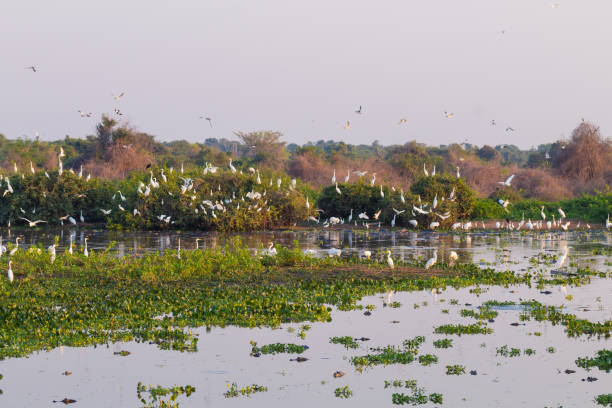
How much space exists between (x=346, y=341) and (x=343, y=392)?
2.08 meters

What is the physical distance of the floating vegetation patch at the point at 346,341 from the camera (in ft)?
33.7

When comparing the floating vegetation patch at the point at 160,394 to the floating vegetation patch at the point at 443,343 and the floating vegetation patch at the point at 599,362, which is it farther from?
the floating vegetation patch at the point at 599,362

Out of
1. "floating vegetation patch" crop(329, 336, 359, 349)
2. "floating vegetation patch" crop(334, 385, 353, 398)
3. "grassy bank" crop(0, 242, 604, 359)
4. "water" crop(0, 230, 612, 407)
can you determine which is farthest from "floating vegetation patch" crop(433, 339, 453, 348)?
"floating vegetation patch" crop(334, 385, 353, 398)

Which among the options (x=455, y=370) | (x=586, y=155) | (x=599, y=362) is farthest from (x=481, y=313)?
(x=586, y=155)

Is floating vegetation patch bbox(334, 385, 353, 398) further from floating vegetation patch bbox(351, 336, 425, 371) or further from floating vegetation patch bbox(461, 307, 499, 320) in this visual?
floating vegetation patch bbox(461, 307, 499, 320)

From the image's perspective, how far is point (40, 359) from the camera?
31.2ft

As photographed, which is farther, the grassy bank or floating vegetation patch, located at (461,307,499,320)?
floating vegetation patch, located at (461,307,499,320)

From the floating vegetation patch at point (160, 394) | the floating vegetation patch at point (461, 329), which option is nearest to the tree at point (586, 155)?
the floating vegetation patch at point (461, 329)

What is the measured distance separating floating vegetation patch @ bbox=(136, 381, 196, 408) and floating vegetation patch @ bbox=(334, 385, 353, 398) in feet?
5.03

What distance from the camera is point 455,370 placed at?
9.06 m

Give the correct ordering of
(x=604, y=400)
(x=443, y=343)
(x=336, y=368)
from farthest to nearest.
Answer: (x=443, y=343) < (x=336, y=368) < (x=604, y=400)

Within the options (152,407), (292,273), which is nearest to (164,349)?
(152,407)

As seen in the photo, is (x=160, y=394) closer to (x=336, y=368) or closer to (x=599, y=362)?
(x=336, y=368)

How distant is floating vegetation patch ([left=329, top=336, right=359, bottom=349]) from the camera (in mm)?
10281
